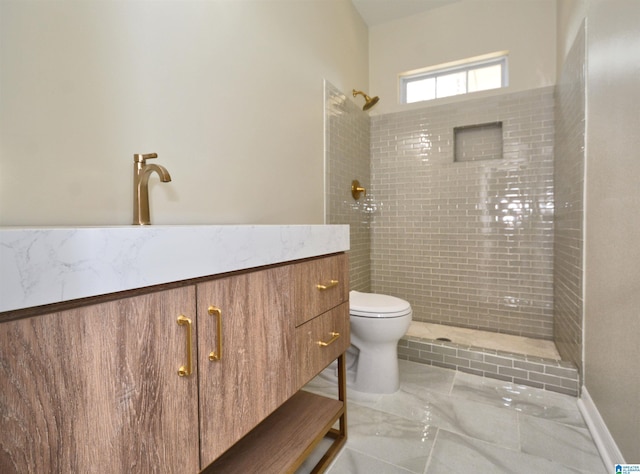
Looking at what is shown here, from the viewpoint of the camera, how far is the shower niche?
266 centimetres

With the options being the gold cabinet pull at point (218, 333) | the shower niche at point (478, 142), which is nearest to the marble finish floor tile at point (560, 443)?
the gold cabinet pull at point (218, 333)

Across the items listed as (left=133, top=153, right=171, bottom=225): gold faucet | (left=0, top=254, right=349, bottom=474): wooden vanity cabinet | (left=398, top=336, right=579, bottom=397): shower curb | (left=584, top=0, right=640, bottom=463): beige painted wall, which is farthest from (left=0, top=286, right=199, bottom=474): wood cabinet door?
(left=398, top=336, right=579, bottom=397): shower curb

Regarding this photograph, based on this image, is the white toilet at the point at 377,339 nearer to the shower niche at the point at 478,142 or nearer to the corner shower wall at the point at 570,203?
the corner shower wall at the point at 570,203

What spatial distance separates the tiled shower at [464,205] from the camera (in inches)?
95.5

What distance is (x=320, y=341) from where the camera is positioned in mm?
1138

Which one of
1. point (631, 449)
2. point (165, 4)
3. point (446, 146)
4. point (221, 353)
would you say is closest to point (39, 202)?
point (221, 353)

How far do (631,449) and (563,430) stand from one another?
0.43 metres

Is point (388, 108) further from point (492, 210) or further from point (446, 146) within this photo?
point (492, 210)

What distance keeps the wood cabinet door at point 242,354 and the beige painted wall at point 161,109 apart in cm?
57

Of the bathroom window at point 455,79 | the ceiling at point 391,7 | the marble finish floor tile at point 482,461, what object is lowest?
the marble finish floor tile at point 482,461

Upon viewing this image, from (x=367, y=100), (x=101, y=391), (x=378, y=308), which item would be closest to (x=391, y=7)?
(x=367, y=100)

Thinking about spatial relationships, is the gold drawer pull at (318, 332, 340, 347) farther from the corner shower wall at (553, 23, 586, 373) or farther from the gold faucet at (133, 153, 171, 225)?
the corner shower wall at (553, 23, 586, 373)

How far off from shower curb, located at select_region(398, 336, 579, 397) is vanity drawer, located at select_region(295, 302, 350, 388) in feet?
3.59

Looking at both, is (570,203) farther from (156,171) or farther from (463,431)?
(156,171)
